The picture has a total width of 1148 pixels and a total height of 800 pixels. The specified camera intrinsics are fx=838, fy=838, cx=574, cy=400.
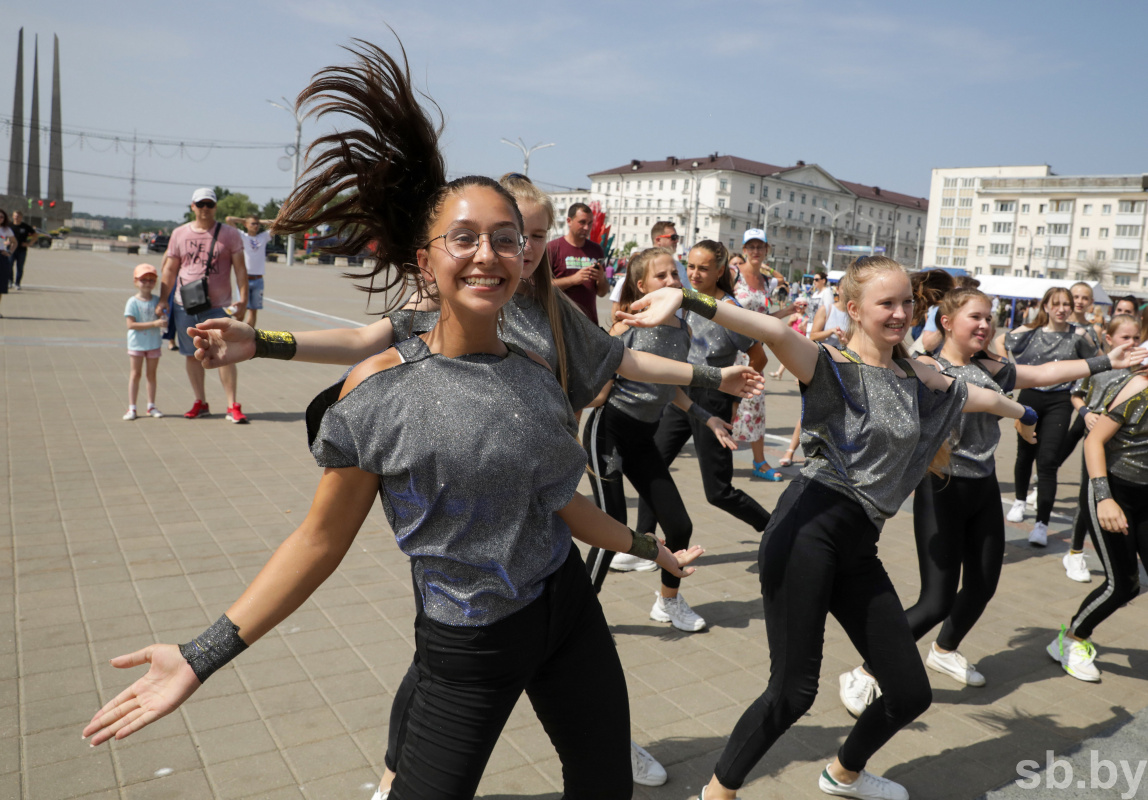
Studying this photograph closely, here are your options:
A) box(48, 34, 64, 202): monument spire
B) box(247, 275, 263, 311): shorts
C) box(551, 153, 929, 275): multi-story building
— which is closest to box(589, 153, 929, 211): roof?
box(551, 153, 929, 275): multi-story building

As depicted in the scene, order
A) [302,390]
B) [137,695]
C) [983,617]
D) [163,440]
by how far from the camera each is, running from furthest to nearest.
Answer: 1. [302,390]
2. [163,440]
3. [983,617]
4. [137,695]

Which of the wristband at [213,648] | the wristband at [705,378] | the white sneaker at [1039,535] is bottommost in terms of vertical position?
the white sneaker at [1039,535]

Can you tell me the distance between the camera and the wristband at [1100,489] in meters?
4.10

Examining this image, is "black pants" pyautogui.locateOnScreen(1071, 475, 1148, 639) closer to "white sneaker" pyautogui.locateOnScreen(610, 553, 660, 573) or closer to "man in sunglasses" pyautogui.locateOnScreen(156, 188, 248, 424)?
"white sneaker" pyautogui.locateOnScreen(610, 553, 660, 573)

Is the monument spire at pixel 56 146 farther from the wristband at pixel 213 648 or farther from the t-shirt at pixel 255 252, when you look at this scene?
the wristband at pixel 213 648

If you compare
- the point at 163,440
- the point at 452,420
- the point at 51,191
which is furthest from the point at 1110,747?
the point at 51,191

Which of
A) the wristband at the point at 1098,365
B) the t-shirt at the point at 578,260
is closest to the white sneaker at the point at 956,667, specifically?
the wristband at the point at 1098,365

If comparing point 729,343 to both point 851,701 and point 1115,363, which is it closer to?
point 1115,363

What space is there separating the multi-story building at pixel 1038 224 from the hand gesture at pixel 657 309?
98645mm

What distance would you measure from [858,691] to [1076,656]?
56.2 inches

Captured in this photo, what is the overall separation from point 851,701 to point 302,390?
9.20 metres

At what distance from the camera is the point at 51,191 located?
83.5 metres

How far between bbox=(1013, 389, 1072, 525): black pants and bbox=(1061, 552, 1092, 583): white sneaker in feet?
2.34

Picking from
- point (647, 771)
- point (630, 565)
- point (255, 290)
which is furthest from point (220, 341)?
point (255, 290)
